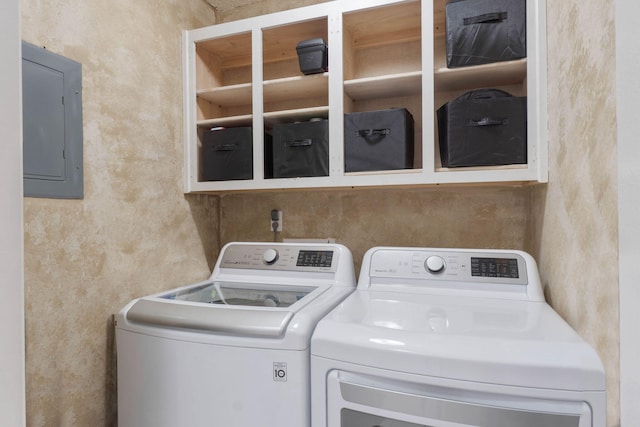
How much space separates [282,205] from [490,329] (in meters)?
1.38

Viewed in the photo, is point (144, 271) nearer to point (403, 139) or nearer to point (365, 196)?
point (365, 196)

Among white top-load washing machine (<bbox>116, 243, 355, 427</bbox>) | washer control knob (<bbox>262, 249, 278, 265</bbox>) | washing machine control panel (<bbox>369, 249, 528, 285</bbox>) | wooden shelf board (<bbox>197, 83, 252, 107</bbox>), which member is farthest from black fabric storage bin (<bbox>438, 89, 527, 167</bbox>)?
wooden shelf board (<bbox>197, 83, 252, 107</bbox>)

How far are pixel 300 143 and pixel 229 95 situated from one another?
593 millimetres

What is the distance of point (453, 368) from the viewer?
900mm

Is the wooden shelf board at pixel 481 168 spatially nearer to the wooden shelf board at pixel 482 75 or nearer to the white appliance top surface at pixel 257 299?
the wooden shelf board at pixel 482 75

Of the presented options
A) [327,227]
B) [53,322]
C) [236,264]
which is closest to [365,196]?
[327,227]

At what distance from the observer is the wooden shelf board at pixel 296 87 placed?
5.64ft

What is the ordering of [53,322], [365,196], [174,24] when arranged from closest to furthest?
[53,322], [174,24], [365,196]

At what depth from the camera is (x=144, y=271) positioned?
5.39 feet

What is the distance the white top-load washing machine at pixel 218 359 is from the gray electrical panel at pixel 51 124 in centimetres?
54

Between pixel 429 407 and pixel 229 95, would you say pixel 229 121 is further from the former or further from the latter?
pixel 429 407

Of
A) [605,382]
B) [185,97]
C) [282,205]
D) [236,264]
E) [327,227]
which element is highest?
[185,97]

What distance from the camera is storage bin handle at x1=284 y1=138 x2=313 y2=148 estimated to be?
65.5 inches

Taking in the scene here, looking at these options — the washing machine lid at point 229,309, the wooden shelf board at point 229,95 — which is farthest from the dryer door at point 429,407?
the wooden shelf board at point 229,95
